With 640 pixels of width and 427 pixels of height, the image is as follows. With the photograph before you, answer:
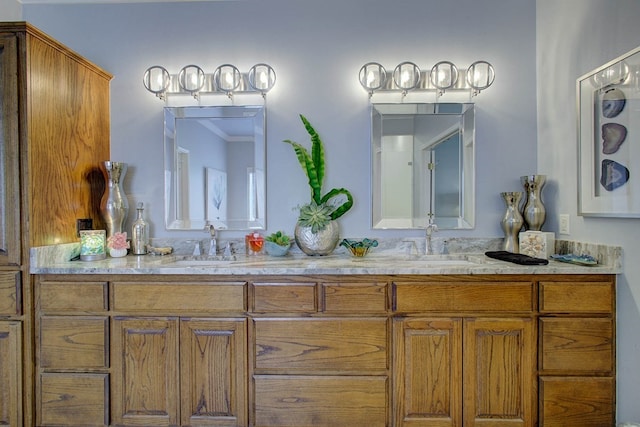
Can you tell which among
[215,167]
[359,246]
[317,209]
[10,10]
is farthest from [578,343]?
[10,10]

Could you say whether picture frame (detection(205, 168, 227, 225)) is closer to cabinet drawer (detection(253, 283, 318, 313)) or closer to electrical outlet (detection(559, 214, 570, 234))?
cabinet drawer (detection(253, 283, 318, 313))

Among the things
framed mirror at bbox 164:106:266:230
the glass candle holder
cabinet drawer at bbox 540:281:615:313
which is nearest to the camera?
cabinet drawer at bbox 540:281:615:313

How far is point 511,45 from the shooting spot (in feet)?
7.50

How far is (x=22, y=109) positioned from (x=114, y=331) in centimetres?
115

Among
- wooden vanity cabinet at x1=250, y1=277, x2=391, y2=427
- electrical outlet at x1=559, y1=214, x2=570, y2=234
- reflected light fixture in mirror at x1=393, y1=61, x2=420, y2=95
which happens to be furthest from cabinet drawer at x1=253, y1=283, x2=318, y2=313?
electrical outlet at x1=559, y1=214, x2=570, y2=234

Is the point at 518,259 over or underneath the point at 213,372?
over

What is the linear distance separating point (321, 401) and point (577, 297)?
4.20 feet

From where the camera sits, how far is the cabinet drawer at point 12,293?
1771 mm

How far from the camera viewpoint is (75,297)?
5.81 feet

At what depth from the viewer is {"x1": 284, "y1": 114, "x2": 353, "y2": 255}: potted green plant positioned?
2146mm

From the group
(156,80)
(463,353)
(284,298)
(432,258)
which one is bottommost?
(463,353)

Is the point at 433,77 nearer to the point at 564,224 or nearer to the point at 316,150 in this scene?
the point at 316,150

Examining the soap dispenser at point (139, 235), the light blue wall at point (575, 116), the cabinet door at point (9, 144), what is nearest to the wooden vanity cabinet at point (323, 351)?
the soap dispenser at point (139, 235)

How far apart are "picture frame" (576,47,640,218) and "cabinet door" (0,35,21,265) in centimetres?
277
